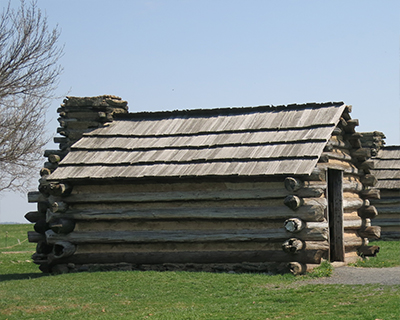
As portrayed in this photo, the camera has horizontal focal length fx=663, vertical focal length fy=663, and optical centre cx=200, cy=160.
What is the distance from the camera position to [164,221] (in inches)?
675

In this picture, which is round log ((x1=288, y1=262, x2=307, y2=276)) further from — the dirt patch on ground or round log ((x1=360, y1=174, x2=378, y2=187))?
round log ((x1=360, y1=174, x2=378, y2=187))

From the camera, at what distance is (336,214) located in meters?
18.0

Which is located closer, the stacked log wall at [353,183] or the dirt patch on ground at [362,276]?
the dirt patch on ground at [362,276]

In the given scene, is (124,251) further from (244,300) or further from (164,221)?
(244,300)

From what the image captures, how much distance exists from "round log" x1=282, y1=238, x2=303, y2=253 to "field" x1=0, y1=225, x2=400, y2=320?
61 cm

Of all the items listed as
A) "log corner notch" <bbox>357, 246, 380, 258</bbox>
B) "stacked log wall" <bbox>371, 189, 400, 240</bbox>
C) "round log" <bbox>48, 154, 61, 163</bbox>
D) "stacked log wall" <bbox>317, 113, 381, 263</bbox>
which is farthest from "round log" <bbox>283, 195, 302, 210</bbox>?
"stacked log wall" <bbox>371, 189, 400, 240</bbox>

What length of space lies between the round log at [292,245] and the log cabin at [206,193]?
0.02 m

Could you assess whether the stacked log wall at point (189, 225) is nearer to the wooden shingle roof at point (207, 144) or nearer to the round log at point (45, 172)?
the wooden shingle roof at point (207, 144)

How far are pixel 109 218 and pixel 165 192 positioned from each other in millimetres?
1698

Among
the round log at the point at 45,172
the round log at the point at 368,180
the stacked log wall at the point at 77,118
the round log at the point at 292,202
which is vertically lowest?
the round log at the point at 292,202

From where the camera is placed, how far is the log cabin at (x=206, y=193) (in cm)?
1589

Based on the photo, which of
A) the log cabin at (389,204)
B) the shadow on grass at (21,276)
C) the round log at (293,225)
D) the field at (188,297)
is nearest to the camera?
the field at (188,297)

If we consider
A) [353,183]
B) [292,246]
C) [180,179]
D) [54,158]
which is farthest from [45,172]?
[353,183]

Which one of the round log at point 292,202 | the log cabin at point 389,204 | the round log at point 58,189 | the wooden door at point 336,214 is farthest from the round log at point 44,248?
the log cabin at point 389,204
